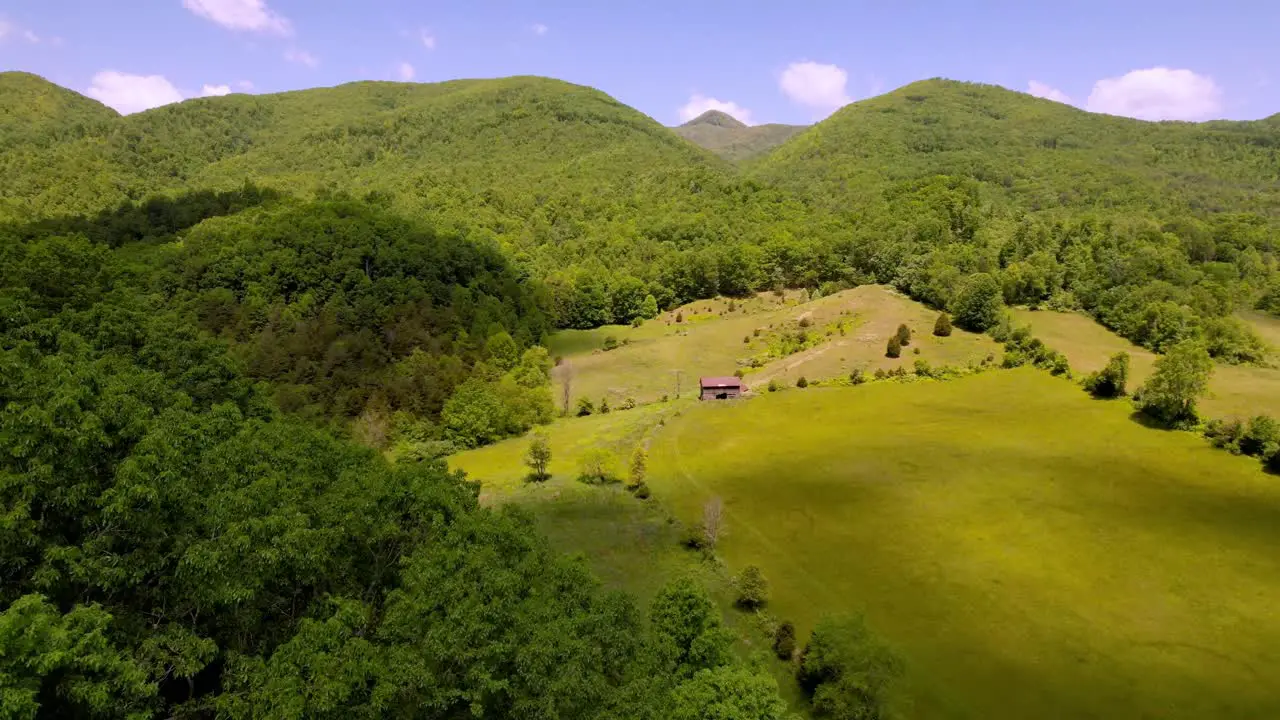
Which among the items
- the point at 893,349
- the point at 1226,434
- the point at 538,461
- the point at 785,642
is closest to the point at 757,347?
the point at 893,349

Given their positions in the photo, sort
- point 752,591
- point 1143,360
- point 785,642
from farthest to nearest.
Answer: point 1143,360, point 752,591, point 785,642

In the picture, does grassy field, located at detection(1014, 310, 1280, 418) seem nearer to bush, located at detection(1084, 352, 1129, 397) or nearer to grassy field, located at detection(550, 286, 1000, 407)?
bush, located at detection(1084, 352, 1129, 397)

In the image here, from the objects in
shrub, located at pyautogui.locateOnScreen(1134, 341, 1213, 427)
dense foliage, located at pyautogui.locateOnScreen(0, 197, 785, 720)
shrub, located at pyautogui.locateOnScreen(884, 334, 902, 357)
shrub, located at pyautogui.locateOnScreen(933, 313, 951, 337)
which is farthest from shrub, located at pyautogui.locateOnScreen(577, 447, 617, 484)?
shrub, located at pyautogui.locateOnScreen(933, 313, 951, 337)

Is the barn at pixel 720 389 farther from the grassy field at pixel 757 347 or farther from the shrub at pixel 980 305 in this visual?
the shrub at pixel 980 305

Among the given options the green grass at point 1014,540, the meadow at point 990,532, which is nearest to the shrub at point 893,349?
the meadow at point 990,532

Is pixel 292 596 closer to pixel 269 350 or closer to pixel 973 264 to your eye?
pixel 269 350

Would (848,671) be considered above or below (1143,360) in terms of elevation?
below

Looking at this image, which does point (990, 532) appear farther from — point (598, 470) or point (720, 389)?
point (720, 389)
